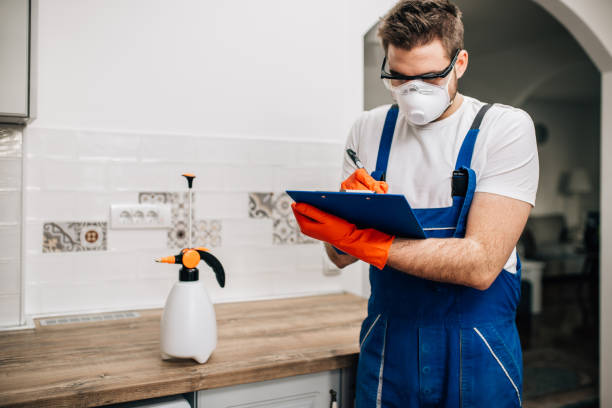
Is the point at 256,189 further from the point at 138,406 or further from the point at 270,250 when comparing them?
the point at 138,406

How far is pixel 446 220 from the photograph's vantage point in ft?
3.72

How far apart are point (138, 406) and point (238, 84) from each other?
123cm

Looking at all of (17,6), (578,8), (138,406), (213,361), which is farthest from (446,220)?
(578,8)

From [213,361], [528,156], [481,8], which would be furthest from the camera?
[481,8]

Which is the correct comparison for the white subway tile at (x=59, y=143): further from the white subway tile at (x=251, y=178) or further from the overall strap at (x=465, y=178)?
the overall strap at (x=465, y=178)

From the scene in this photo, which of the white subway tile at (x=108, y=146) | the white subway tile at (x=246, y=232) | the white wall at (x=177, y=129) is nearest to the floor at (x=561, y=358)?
the white wall at (x=177, y=129)

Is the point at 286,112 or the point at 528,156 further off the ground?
the point at 286,112

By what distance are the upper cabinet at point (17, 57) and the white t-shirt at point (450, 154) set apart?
88cm

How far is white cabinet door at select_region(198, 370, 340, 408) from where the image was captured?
1.23 meters

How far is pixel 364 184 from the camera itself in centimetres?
112

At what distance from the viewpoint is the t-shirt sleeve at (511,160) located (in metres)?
1.06

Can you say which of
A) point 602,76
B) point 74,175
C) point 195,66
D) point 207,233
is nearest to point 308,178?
point 207,233

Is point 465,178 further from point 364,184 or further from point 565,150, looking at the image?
point 565,150

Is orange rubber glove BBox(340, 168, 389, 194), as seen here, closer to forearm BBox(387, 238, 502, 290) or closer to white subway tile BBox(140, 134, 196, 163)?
forearm BBox(387, 238, 502, 290)
